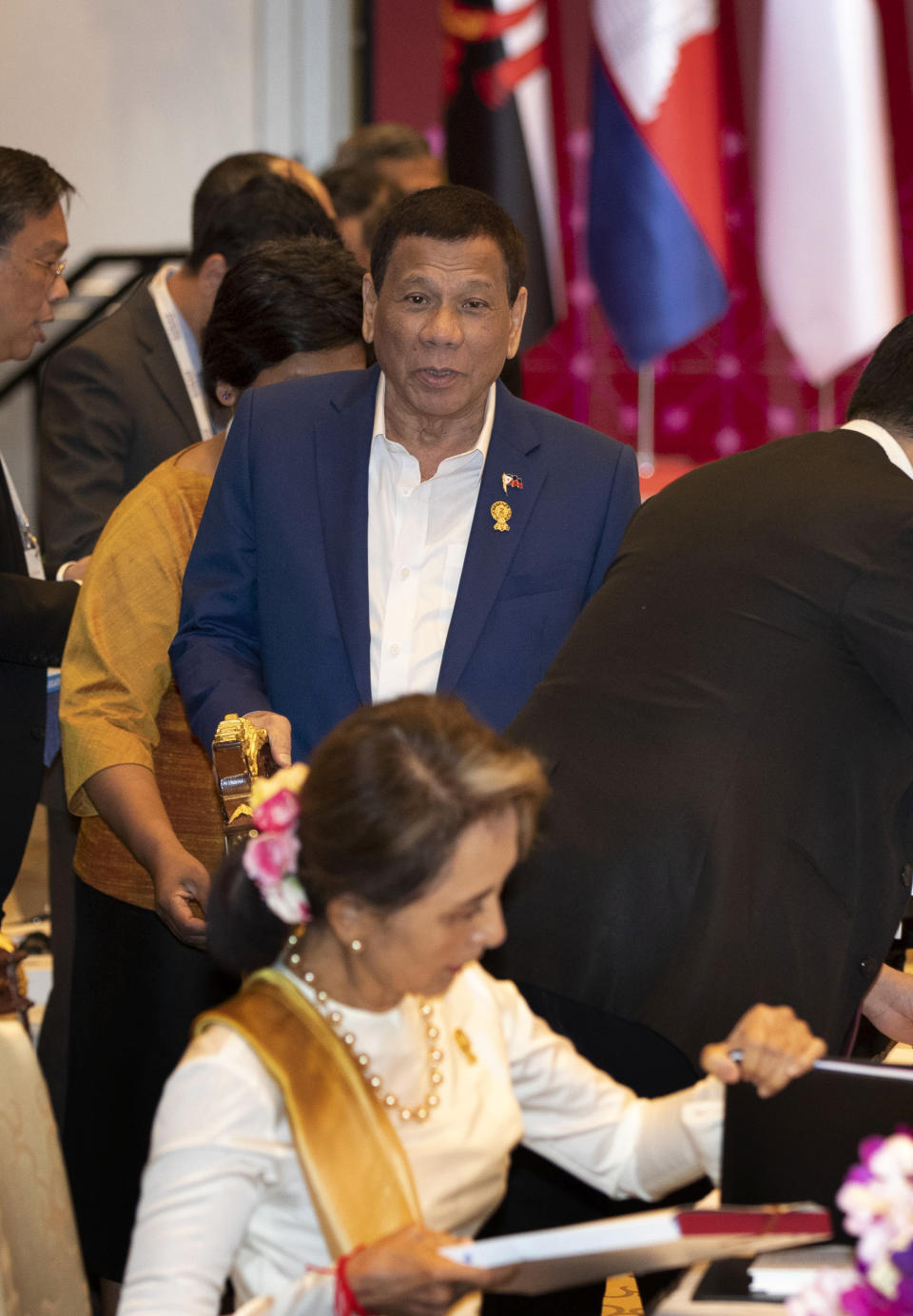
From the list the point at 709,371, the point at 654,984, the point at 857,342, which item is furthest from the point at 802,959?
the point at 709,371

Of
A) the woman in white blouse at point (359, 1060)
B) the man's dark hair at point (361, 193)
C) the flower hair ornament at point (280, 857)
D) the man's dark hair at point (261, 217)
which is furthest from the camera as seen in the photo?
the man's dark hair at point (361, 193)

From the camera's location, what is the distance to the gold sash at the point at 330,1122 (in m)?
1.44

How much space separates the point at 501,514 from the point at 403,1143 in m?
1.01

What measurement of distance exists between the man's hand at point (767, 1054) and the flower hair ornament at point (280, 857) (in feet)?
1.28

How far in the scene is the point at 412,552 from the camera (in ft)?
7.62

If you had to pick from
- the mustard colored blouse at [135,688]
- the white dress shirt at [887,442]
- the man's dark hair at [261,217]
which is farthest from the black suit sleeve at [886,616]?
the man's dark hair at [261,217]

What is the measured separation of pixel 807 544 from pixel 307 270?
1.00 metres

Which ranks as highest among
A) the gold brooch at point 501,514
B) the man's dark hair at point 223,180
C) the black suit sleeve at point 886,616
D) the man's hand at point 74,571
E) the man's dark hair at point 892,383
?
the man's dark hair at point 223,180

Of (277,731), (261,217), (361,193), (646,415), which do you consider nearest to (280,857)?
(277,731)

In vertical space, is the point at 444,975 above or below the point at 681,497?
below

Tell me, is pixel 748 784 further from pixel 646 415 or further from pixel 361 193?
pixel 646 415

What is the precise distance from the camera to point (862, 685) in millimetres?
1926

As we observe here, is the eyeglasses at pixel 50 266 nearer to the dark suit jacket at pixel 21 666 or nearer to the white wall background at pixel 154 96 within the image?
the dark suit jacket at pixel 21 666

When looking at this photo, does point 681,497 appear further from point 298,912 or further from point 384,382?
point 298,912
